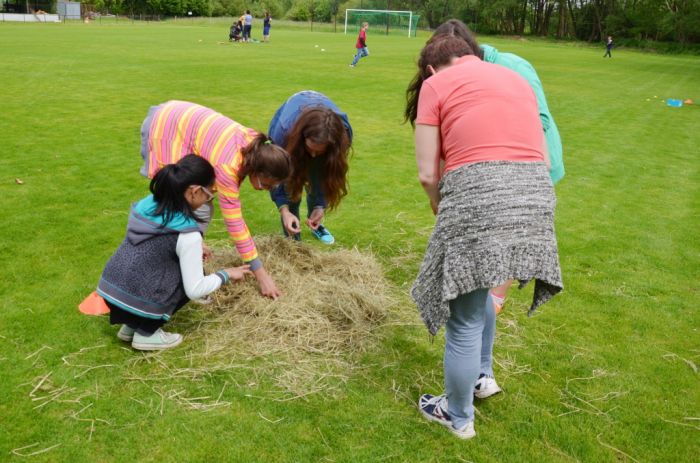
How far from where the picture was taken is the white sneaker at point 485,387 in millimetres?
3178

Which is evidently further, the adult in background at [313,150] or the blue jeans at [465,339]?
the adult in background at [313,150]

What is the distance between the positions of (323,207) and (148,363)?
1971mm

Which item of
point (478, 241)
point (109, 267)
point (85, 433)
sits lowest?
point (85, 433)

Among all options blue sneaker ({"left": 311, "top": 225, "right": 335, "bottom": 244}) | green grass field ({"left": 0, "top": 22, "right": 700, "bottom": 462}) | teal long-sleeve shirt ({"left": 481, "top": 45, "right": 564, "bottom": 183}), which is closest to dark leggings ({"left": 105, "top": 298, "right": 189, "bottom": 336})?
green grass field ({"left": 0, "top": 22, "right": 700, "bottom": 462})

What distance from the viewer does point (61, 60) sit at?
59.5 feet

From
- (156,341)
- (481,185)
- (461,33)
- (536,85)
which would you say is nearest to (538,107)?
(536,85)

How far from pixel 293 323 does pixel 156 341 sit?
0.82m

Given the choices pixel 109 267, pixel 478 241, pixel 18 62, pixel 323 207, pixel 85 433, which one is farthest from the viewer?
pixel 18 62

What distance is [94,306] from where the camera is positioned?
3717 mm

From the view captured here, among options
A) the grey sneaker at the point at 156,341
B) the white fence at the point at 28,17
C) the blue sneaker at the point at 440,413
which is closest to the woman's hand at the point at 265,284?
the grey sneaker at the point at 156,341

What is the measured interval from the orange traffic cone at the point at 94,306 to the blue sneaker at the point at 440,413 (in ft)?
6.75

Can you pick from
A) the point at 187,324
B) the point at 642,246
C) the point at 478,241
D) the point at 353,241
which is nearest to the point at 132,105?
the point at 353,241

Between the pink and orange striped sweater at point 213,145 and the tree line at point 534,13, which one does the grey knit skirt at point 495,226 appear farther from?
the tree line at point 534,13

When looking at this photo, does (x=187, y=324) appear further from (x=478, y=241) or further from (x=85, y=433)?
(x=478, y=241)
